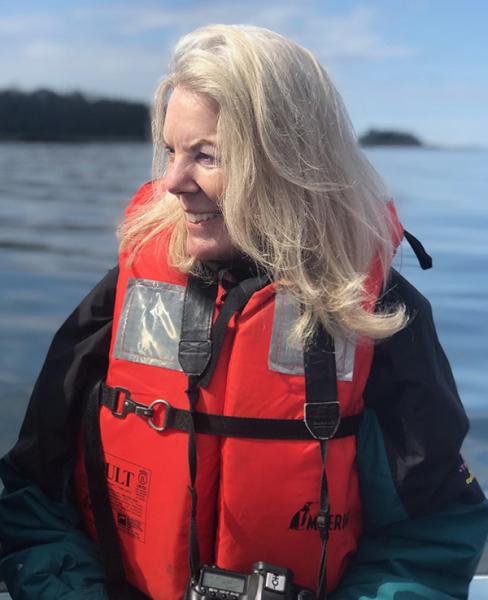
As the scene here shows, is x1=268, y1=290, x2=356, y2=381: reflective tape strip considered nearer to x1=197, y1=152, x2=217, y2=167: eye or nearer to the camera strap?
the camera strap

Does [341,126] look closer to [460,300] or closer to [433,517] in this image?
[433,517]

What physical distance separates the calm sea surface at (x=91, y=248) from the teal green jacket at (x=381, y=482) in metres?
0.24

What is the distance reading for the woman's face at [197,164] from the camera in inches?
51.8

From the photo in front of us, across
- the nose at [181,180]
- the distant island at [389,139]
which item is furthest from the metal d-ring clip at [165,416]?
the distant island at [389,139]

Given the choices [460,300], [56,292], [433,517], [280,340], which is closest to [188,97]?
[280,340]

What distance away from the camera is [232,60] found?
130cm

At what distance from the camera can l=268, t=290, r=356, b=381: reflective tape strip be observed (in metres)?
1.37

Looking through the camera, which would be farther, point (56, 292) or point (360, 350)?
point (56, 292)

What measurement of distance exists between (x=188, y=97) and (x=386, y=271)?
0.42m

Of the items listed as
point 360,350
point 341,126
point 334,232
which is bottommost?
point 360,350

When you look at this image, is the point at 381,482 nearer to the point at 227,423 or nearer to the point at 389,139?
the point at 227,423

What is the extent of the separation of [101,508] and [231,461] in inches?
9.8

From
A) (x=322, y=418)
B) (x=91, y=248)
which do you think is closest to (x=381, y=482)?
(x=322, y=418)

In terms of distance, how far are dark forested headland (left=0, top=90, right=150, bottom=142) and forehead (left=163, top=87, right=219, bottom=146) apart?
2.76 m
